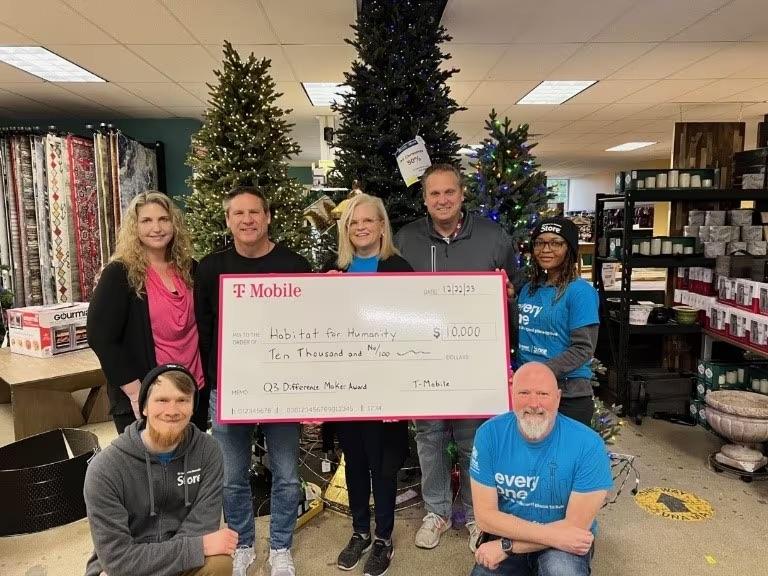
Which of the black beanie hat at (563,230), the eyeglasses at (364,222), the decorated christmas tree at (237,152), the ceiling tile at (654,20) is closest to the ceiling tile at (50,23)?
the decorated christmas tree at (237,152)

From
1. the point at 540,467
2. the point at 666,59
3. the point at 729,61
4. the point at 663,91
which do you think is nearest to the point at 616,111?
the point at 663,91

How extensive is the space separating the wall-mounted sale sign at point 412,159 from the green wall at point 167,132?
17.1 ft

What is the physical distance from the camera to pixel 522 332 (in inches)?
87.3

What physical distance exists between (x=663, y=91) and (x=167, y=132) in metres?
6.08

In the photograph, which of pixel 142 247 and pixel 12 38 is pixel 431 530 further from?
pixel 12 38

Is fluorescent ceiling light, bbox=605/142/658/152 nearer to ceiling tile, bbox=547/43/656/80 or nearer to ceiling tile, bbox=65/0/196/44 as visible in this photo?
ceiling tile, bbox=547/43/656/80

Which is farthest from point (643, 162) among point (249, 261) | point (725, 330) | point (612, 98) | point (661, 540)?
point (249, 261)

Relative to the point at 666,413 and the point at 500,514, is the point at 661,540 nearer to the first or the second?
the point at 500,514

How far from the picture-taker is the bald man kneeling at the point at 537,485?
5.06 feet

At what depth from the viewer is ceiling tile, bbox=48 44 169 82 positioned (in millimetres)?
4180

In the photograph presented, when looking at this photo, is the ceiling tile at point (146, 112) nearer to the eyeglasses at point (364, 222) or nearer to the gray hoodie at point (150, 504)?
the eyeglasses at point (364, 222)

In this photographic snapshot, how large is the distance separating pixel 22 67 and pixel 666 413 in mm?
6213

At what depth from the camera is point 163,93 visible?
18.5ft

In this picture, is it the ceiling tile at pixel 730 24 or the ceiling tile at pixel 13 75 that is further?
the ceiling tile at pixel 13 75
